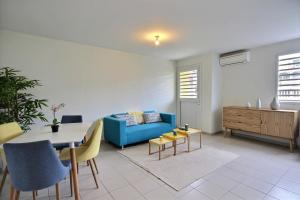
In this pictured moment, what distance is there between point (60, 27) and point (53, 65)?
935 mm

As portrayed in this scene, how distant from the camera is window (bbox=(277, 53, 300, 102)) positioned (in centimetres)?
354

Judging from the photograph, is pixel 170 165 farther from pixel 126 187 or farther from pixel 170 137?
pixel 126 187

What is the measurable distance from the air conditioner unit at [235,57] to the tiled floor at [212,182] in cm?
244

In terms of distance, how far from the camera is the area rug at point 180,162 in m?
2.36

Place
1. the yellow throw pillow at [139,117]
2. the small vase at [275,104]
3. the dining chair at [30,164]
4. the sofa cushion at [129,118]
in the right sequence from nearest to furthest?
the dining chair at [30,164], the small vase at [275,104], the sofa cushion at [129,118], the yellow throw pillow at [139,117]

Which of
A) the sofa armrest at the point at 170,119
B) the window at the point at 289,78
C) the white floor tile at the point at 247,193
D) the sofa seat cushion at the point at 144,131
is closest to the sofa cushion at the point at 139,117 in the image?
the sofa seat cushion at the point at 144,131

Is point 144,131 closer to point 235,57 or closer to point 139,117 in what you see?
point 139,117

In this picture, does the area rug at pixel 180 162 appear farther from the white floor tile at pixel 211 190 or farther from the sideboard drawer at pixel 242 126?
the sideboard drawer at pixel 242 126

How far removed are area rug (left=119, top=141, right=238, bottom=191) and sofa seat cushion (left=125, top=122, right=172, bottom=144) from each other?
0.74ft

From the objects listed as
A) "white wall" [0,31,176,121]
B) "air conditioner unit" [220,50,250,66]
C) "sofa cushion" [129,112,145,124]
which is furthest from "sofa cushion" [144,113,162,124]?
"air conditioner unit" [220,50,250,66]

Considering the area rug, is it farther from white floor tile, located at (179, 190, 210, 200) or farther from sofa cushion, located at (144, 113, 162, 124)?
sofa cushion, located at (144, 113, 162, 124)

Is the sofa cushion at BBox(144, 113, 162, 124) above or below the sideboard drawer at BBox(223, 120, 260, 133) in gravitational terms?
above

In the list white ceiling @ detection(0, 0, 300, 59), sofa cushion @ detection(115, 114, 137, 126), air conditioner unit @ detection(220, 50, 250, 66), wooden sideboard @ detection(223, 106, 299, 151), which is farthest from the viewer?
air conditioner unit @ detection(220, 50, 250, 66)

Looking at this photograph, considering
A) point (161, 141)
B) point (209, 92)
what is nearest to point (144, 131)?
point (161, 141)
